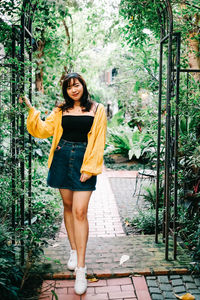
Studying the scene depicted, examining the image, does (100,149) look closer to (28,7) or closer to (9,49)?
(9,49)

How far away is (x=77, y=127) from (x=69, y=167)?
39cm

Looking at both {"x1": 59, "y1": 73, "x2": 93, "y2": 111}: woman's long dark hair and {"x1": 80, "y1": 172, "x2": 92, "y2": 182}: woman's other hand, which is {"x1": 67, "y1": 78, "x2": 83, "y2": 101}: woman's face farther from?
{"x1": 80, "y1": 172, "x2": 92, "y2": 182}: woman's other hand

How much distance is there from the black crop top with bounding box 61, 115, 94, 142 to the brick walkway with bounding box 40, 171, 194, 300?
3.93 ft

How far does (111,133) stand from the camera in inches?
436

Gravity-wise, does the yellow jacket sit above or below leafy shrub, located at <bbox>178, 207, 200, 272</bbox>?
above

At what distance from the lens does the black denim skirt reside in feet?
9.02

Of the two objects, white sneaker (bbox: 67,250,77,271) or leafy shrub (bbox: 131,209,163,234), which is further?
leafy shrub (bbox: 131,209,163,234)

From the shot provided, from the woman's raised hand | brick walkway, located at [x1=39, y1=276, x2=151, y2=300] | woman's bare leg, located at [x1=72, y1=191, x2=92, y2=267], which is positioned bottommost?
brick walkway, located at [x1=39, y1=276, x2=151, y2=300]

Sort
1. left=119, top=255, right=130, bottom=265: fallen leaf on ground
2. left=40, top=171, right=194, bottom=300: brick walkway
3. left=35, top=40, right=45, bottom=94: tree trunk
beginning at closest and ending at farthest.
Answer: left=40, top=171, right=194, bottom=300: brick walkway
left=119, top=255, right=130, bottom=265: fallen leaf on ground
left=35, top=40, right=45, bottom=94: tree trunk

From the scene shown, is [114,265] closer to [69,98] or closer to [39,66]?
[69,98]

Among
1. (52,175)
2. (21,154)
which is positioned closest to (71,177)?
(52,175)

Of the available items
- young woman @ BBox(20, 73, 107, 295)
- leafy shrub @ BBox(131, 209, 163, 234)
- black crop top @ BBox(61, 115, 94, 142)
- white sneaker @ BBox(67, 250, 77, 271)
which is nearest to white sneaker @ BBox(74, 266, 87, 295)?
young woman @ BBox(20, 73, 107, 295)

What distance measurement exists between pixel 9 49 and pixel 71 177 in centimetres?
148

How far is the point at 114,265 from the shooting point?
3088 mm
